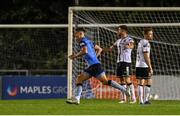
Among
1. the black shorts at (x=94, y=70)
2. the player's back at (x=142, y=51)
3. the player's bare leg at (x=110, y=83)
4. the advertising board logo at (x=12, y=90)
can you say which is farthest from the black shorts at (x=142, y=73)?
the advertising board logo at (x=12, y=90)

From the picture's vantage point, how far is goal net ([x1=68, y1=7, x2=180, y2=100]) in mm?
21080

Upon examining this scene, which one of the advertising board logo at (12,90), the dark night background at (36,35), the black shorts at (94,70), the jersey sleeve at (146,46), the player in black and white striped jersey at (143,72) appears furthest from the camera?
the dark night background at (36,35)

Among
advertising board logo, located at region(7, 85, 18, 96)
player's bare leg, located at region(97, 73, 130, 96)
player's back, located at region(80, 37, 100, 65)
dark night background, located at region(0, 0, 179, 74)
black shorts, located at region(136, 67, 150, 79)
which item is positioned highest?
dark night background, located at region(0, 0, 179, 74)

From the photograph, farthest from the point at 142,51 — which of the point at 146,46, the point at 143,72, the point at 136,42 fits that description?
the point at 136,42

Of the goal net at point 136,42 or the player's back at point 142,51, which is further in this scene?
the goal net at point 136,42

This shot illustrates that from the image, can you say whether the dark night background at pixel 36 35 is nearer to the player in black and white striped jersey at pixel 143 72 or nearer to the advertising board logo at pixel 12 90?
Result: the advertising board logo at pixel 12 90

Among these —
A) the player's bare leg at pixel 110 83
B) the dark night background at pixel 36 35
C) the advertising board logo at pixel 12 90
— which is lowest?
the advertising board logo at pixel 12 90

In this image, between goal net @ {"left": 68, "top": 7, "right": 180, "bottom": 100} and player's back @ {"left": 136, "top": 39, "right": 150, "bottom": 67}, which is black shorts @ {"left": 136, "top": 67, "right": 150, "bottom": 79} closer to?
player's back @ {"left": 136, "top": 39, "right": 150, "bottom": 67}

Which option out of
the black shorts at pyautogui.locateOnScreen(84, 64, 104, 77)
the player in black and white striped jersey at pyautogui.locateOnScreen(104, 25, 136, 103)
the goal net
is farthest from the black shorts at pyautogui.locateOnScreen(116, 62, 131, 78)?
the goal net

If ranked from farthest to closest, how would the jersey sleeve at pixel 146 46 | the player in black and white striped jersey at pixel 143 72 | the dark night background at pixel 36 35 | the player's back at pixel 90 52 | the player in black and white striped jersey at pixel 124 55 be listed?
the dark night background at pixel 36 35 → the player in black and white striped jersey at pixel 124 55 → the player in black and white striped jersey at pixel 143 72 → the jersey sleeve at pixel 146 46 → the player's back at pixel 90 52

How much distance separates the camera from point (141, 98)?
18.1 meters

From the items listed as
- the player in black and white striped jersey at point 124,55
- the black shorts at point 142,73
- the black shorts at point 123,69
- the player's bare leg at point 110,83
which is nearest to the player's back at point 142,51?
the black shorts at point 142,73

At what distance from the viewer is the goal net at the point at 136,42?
2108cm

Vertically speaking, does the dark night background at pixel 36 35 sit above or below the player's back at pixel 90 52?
above
